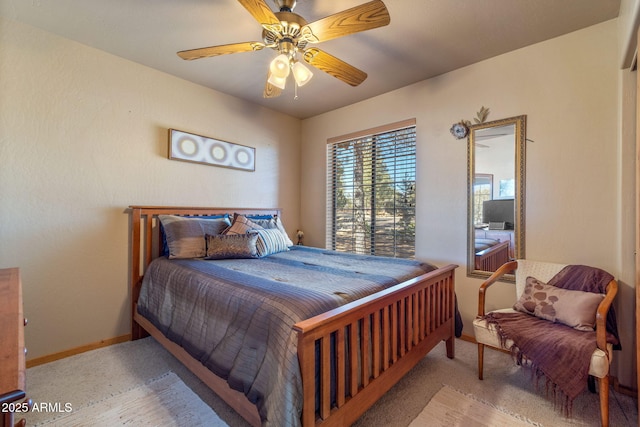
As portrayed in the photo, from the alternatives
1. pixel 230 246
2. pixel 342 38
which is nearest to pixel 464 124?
pixel 342 38

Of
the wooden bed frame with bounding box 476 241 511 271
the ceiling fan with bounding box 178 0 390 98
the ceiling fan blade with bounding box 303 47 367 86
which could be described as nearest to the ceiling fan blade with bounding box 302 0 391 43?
the ceiling fan with bounding box 178 0 390 98

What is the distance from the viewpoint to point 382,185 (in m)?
3.35

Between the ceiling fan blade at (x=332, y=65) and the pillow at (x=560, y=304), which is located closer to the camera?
the pillow at (x=560, y=304)

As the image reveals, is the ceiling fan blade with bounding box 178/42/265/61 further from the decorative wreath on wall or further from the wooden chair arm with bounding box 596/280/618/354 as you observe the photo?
the wooden chair arm with bounding box 596/280/618/354

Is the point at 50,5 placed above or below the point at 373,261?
above

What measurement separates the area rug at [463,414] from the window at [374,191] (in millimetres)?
1493

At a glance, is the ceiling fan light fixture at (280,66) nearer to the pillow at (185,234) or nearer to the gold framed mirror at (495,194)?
the pillow at (185,234)

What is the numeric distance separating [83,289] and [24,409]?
2.04 meters

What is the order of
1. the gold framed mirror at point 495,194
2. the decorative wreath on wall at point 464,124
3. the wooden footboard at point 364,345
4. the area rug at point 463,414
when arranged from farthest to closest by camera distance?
1. the decorative wreath on wall at point 464,124
2. the gold framed mirror at point 495,194
3. the area rug at point 463,414
4. the wooden footboard at point 364,345

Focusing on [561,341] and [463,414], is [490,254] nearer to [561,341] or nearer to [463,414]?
[561,341]

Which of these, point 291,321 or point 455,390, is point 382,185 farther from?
point 291,321

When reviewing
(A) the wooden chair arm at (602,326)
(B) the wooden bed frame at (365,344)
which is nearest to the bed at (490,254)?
(B) the wooden bed frame at (365,344)

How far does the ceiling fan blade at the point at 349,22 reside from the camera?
1.42 m

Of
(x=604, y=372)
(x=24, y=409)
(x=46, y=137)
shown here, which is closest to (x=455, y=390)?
(x=604, y=372)
